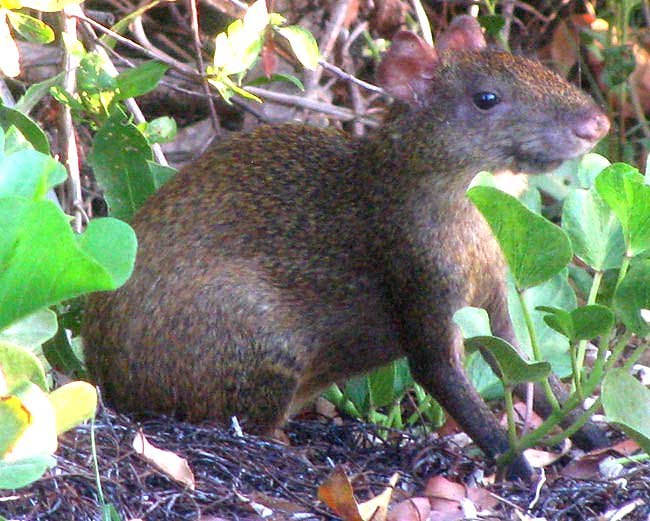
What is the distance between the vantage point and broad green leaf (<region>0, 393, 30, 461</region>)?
7.19 ft

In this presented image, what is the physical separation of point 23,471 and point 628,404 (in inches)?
60.2

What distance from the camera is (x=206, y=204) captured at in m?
3.89

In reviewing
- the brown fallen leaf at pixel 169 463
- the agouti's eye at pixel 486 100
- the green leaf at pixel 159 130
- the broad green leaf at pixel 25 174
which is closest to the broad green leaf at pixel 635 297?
the agouti's eye at pixel 486 100

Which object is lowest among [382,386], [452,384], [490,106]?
[382,386]

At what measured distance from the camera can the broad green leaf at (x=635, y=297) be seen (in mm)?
2998

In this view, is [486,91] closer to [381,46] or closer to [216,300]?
[216,300]

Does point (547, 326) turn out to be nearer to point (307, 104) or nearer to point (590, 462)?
point (590, 462)

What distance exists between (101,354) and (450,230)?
3.68 feet

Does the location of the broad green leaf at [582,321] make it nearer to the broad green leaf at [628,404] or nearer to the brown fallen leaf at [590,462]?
the broad green leaf at [628,404]

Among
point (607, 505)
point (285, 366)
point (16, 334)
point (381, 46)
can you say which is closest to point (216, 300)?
point (285, 366)

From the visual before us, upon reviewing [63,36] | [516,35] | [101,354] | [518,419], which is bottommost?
[518,419]

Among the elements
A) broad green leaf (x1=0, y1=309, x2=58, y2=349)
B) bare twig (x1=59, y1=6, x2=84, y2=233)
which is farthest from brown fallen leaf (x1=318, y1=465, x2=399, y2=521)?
bare twig (x1=59, y1=6, x2=84, y2=233)

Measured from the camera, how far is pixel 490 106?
3.90 metres

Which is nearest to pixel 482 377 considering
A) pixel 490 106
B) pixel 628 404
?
pixel 490 106
